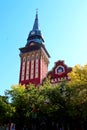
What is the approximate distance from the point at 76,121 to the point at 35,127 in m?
7.62

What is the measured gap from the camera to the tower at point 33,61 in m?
45.1

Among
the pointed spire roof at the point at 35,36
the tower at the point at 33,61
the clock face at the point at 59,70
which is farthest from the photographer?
the pointed spire roof at the point at 35,36

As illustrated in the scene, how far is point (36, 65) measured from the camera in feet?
153

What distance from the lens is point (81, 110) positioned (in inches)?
1035

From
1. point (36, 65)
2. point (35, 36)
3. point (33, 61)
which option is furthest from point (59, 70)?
A: point (35, 36)

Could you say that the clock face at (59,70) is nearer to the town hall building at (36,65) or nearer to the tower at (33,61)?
the town hall building at (36,65)

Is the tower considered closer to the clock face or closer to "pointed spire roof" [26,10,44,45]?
"pointed spire roof" [26,10,44,45]

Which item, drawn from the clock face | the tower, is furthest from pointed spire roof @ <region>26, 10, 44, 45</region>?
the clock face

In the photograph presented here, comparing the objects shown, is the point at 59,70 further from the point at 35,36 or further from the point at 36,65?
the point at 35,36

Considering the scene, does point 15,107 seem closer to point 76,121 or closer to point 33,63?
point 76,121

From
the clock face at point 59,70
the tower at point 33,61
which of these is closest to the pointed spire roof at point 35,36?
the tower at point 33,61

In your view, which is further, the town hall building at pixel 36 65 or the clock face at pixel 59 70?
the town hall building at pixel 36 65

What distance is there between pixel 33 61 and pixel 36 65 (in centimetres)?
124

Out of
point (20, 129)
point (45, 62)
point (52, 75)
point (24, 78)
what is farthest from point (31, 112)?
point (45, 62)
